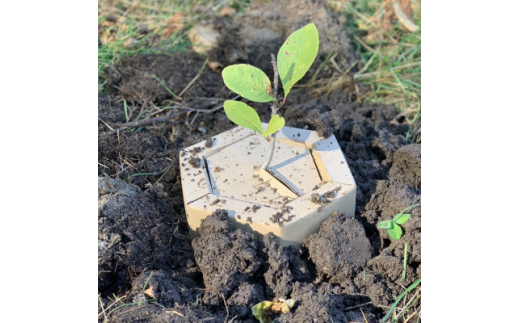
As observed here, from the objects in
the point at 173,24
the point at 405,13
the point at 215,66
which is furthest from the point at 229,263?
the point at 405,13

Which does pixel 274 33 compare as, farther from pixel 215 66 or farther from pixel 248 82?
pixel 248 82

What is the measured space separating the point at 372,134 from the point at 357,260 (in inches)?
32.1

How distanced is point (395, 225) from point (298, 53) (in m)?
0.69

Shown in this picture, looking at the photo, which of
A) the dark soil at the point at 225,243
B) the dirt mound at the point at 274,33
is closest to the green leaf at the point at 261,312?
the dark soil at the point at 225,243

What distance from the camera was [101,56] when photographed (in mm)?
2902

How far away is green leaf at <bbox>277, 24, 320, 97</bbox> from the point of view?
191cm

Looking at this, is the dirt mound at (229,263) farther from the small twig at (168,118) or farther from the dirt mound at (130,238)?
the small twig at (168,118)

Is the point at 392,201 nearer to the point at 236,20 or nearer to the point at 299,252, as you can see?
the point at 299,252

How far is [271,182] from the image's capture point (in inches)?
83.7

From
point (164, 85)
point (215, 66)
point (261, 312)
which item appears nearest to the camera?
point (261, 312)

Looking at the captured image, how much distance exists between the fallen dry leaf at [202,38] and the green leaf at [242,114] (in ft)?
4.07

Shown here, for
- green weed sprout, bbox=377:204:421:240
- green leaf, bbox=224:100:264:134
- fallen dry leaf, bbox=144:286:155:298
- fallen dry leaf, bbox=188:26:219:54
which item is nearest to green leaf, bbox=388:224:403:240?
green weed sprout, bbox=377:204:421:240

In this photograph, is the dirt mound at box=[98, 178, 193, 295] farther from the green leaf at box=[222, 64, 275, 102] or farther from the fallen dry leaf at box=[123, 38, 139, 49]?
the fallen dry leaf at box=[123, 38, 139, 49]

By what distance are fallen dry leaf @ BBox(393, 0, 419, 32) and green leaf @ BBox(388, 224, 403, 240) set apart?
161 centimetres
